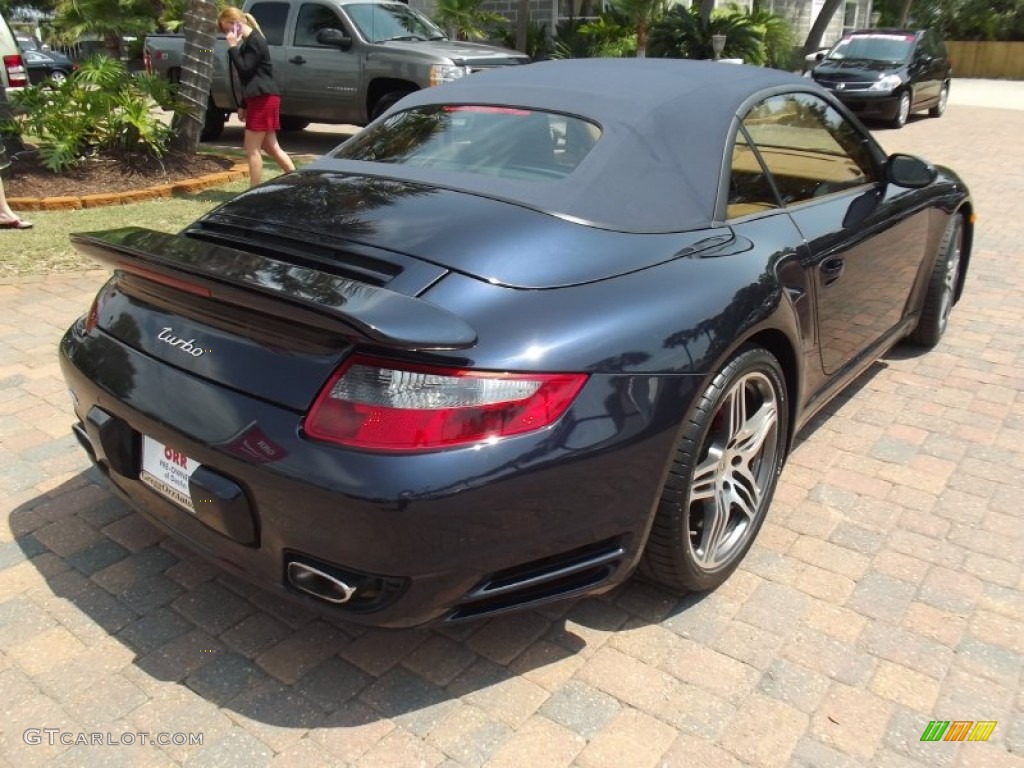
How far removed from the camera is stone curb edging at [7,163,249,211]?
7.20 m

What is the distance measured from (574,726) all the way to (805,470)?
5.78 feet

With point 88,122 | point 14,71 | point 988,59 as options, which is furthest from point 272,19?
point 988,59

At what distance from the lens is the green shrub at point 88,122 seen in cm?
797

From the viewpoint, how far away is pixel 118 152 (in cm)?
839

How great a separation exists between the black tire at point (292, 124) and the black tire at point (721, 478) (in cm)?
1077

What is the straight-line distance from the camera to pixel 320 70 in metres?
10.7

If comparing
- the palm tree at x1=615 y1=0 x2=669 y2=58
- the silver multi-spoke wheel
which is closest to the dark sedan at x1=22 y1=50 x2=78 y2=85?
the palm tree at x1=615 y1=0 x2=669 y2=58

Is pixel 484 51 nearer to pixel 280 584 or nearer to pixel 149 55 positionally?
pixel 149 55

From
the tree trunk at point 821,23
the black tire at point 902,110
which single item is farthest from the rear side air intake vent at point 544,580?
the tree trunk at point 821,23

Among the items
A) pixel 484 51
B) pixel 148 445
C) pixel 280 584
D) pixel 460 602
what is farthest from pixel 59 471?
pixel 484 51

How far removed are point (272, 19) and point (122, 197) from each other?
496cm

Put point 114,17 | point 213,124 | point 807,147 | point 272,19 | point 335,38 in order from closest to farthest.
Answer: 1. point 807,147
2. point 335,38
3. point 272,19
4. point 213,124
5. point 114,17

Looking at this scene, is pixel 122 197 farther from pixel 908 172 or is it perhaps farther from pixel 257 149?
pixel 908 172

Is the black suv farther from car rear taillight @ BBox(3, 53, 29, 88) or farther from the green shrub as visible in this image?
car rear taillight @ BBox(3, 53, 29, 88)
